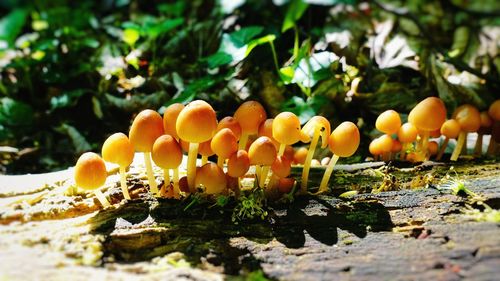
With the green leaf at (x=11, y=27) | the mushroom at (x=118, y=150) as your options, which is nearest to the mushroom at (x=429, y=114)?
the mushroom at (x=118, y=150)

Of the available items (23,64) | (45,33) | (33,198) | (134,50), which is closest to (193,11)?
(134,50)

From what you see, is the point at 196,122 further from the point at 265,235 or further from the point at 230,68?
the point at 230,68

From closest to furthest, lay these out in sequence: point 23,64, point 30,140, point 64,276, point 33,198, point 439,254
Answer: point 64,276
point 439,254
point 33,198
point 30,140
point 23,64

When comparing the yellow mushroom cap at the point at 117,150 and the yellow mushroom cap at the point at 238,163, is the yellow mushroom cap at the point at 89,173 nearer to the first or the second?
the yellow mushroom cap at the point at 117,150

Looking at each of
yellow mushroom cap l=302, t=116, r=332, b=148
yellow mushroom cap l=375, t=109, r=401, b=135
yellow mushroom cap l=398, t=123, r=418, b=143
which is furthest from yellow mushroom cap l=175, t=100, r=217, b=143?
yellow mushroom cap l=398, t=123, r=418, b=143

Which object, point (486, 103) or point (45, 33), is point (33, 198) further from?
point (45, 33)

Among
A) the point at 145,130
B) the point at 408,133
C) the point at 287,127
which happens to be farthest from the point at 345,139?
the point at 145,130
